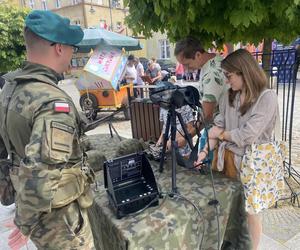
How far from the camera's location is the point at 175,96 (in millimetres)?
1655

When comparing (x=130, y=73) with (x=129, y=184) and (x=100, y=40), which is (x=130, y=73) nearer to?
(x=100, y=40)

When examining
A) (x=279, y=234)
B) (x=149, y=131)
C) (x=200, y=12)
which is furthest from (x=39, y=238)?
(x=149, y=131)

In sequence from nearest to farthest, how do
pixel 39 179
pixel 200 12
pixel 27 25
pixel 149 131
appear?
1. pixel 39 179
2. pixel 27 25
3. pixel 200 12
4. pixel 149 131

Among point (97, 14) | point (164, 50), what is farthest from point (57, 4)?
point (164, 50)

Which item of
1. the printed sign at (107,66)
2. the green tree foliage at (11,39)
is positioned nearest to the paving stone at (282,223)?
the printed sign at (107,66)

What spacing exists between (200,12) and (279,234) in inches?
78.5

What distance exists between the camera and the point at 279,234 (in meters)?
2.45

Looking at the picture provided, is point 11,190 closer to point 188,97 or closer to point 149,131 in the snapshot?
point 188,97

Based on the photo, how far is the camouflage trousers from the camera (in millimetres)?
1326

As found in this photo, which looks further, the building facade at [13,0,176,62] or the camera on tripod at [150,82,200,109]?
the building facade at [13,0,176,62]

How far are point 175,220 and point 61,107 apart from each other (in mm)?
881

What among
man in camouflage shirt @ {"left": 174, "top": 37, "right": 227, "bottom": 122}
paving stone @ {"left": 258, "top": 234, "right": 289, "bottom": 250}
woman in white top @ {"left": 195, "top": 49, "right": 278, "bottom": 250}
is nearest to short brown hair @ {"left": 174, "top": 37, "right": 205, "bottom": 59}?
man in camouflage shirt @ {"left": 174, "top": 37, "right": 227, "bottom": 122}

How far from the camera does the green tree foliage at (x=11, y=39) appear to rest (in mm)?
4184

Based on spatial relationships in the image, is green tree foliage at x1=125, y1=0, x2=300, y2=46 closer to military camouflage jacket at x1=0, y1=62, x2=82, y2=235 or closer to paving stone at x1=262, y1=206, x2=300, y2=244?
military camouflage jacket at x1=0, y1=62, x2=82, y2=235
